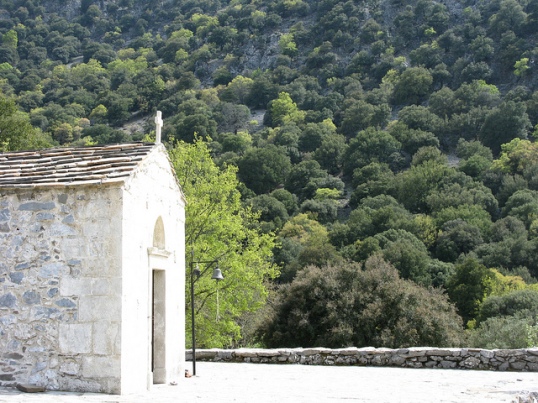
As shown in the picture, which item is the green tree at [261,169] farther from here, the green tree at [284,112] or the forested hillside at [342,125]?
the green tree at [284,112]

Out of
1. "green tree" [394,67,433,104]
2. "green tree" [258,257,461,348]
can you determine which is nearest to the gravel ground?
"green tree" [258,257,461,348]

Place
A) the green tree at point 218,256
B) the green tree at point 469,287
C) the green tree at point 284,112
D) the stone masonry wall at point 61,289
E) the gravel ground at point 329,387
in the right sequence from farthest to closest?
the green tree at point 284,112 → the green tree at point 469,287 → the green tree at point 218,256 → the stone masonry wall at point 61,289 → the gravel ground at point 329,387

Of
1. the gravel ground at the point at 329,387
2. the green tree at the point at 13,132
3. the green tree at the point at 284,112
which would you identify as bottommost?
the gravel ground at the point at 329,387

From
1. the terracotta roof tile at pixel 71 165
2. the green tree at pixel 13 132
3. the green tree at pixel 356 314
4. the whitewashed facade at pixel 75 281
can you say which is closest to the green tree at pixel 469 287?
the green tree at pixel 356 314

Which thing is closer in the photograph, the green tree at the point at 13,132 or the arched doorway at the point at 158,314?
the arched doorway at the point at 158,314

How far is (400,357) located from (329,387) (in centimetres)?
417

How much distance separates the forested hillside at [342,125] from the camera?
21.9 meters

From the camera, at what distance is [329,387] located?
1152cm

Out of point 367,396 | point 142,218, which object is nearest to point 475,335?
point 367,396

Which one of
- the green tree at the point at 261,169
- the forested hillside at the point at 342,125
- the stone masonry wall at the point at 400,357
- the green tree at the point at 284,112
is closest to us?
the stone masonry wall at the point at 400,357

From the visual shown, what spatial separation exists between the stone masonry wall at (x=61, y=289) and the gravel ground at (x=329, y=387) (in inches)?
16.6

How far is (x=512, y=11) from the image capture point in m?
87.2

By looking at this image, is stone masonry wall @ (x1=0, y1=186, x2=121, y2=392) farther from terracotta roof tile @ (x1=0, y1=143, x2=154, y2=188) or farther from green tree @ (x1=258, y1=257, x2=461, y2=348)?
green tree @ (x1=258, y1=257, x2=461, y2=348)

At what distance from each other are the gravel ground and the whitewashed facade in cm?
43
